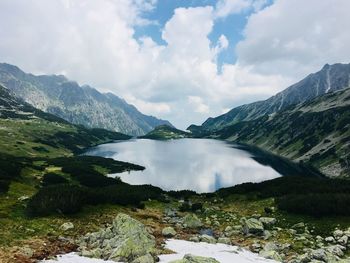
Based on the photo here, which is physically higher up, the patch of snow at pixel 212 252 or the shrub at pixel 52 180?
the shrub at pixel 52 180

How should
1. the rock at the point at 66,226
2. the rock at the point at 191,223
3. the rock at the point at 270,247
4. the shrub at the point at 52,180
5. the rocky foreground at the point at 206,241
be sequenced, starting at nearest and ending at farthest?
1. the rocky foreground at the point at 206,241
2. the rock at the point at 270,247
3. the rock at the point at 66,226
4. the rock at the point at 191,223
5. the shrub at the point at 52,180

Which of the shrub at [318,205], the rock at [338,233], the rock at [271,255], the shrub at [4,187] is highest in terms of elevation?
the shrub at [4,187]

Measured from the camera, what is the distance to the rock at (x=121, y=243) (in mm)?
23120

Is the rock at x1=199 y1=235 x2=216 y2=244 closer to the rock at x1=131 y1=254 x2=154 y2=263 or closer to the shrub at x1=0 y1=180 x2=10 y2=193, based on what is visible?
the rock at x1=131 y1=254 x2=154 y2=263

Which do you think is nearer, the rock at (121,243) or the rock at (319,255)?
the rock at (121,243)

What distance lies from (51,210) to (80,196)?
148 inches

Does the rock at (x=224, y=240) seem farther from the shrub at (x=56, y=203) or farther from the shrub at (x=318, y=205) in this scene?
the shrub at (x=56, y=203)

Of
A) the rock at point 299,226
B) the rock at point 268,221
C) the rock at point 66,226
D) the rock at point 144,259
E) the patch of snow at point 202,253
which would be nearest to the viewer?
the rock at point 144,259

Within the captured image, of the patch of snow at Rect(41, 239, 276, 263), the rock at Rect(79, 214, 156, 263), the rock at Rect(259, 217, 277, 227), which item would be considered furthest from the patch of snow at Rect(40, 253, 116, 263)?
the rock at Rect(259, 217, 277, 227)

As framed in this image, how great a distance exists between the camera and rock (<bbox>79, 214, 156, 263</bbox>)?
75.9 feet

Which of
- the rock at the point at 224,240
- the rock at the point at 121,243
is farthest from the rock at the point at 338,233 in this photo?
the rock at the point at 121,243

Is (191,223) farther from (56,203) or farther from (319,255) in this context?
(319,255)

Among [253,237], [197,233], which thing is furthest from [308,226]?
[197,233]

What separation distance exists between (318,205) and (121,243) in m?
23.5
